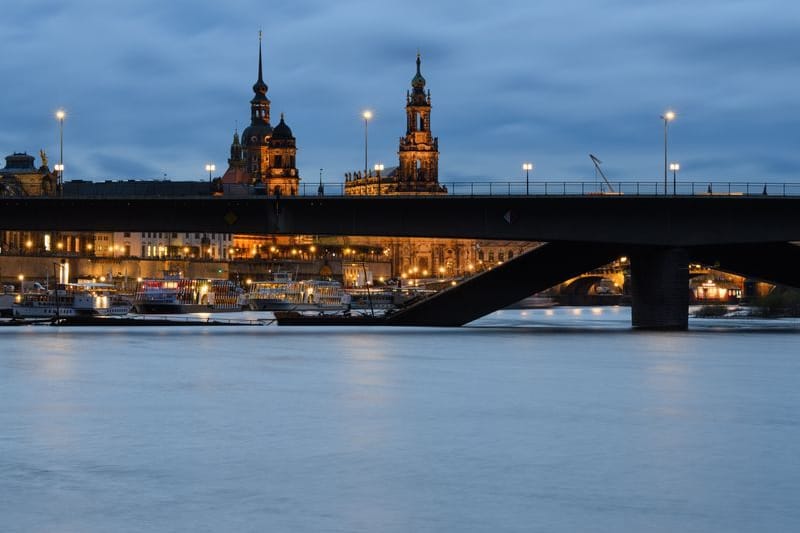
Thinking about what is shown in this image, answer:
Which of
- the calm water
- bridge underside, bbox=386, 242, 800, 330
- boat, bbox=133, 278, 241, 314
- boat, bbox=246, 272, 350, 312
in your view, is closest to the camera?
the calm water

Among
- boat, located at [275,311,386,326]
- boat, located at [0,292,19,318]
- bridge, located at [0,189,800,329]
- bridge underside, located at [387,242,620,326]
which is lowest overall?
boat, located at [275,311,386,326]

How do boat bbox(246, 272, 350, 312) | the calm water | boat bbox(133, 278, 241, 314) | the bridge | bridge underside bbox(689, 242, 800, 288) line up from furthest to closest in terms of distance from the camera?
boat bbox(246, 272, 350, 312) < boat bbox(133, 278, 241, 314) < bridge underside bbox(689, 242, 800, 288) < the bridge < the calm water

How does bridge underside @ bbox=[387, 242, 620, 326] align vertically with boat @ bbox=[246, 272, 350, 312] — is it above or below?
above

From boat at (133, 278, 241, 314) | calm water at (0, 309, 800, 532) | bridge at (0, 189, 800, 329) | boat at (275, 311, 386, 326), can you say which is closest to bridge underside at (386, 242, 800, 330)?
bridge at (0, 189, 800, 329)

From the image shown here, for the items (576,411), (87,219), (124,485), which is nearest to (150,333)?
(87,219)

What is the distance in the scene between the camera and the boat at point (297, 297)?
157 meters

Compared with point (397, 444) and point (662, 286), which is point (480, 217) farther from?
point (397, 444)

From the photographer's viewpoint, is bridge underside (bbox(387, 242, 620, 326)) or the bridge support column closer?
the bridge support column

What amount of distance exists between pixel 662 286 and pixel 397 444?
181 feet

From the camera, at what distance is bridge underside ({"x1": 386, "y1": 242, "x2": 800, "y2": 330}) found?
271ft

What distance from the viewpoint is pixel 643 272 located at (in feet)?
278

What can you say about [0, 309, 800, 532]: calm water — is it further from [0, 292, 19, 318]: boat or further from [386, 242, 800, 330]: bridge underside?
[0, 292, 19, 318]: boat

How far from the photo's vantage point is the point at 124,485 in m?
24.6

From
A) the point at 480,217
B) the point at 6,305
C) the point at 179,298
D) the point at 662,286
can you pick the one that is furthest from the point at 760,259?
the point at 179,298
